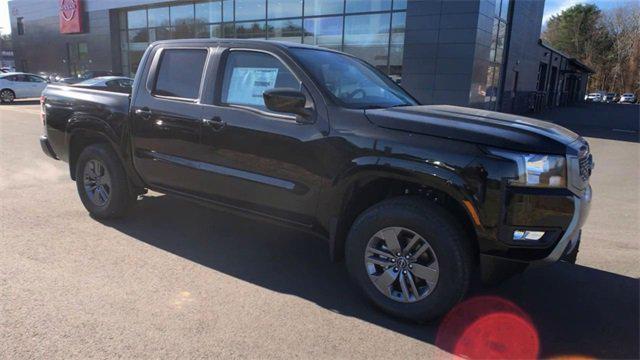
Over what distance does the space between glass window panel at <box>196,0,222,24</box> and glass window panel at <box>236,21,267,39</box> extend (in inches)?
62.1

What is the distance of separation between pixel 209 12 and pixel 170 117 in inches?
892

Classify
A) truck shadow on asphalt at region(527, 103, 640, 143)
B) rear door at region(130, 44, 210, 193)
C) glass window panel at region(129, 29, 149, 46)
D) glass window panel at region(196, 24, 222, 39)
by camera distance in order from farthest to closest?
1. glass window panel at region(129, 29, 149, 46)
2. glass window panel at region(196, 24, 222, 39)
3. truck shadow on asphalt at region(527, 103, 640, 143)
4. rear door at region(130, 44, 210, 193)

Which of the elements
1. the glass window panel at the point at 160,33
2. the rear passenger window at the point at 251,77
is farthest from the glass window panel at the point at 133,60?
the rear passenger window at the point at 251,77

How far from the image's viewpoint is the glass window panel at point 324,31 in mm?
20062

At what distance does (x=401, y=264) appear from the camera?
336cm

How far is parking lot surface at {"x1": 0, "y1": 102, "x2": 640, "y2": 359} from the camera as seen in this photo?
3.05 m

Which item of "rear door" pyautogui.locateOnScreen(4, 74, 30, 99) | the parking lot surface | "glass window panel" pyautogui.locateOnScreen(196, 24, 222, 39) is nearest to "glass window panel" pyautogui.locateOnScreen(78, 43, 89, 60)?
"rear door" pyautogui.locateOnScreen(4, 74, 30, 99)

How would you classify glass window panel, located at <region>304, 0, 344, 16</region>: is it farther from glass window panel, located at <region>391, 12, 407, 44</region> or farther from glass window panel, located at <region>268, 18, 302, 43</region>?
glass window panel, located at <region>391, 12, 407, 44</region>

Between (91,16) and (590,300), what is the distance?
35.8 metres

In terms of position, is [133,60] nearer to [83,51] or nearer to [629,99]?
[83,51]

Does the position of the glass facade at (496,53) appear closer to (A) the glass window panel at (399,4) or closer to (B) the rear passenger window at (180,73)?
(A) the glass window panel at (399,4)

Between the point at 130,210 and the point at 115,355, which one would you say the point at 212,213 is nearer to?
the point at 130,210

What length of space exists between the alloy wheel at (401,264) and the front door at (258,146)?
0.60m

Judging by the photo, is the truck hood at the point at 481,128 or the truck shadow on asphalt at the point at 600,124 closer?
the truck hood at the point at 481,128
